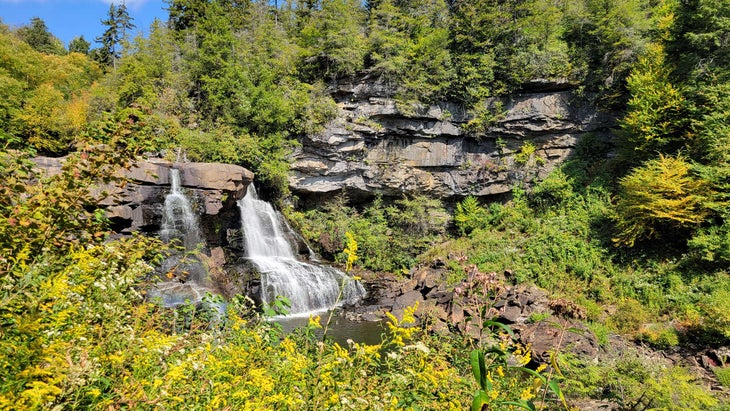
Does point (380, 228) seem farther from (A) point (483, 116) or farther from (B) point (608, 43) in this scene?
(B) point (608, 43)

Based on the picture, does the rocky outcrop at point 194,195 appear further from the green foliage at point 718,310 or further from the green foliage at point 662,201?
the green foliage at point 718,310

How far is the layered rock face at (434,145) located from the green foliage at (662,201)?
266 inches

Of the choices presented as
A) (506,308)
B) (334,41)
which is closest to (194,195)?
(334,41)

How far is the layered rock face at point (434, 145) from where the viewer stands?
20.1m

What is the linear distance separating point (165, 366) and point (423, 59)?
2174cm

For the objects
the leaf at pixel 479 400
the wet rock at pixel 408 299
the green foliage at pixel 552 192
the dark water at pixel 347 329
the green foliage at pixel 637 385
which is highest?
the green foliage at pixel 552 192

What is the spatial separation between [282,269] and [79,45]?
43967 millimetres

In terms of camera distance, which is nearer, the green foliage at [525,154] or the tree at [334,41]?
the tree at [334,41]

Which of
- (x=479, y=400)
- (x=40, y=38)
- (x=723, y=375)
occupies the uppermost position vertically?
(x=40, y=38)

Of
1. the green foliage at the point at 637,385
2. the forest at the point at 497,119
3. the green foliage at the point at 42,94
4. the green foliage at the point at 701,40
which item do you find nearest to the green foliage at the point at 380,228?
the forest at the point at 497,119

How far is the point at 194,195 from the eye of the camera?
47.2 feet

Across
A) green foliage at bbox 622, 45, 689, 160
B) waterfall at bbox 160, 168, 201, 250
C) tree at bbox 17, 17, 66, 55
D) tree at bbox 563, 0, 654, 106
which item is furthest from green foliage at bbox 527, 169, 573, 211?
tree at bbox 17, 17, 66, 55

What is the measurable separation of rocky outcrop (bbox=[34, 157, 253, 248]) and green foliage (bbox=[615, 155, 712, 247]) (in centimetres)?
1603

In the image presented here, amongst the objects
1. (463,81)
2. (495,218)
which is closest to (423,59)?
(463,81)
